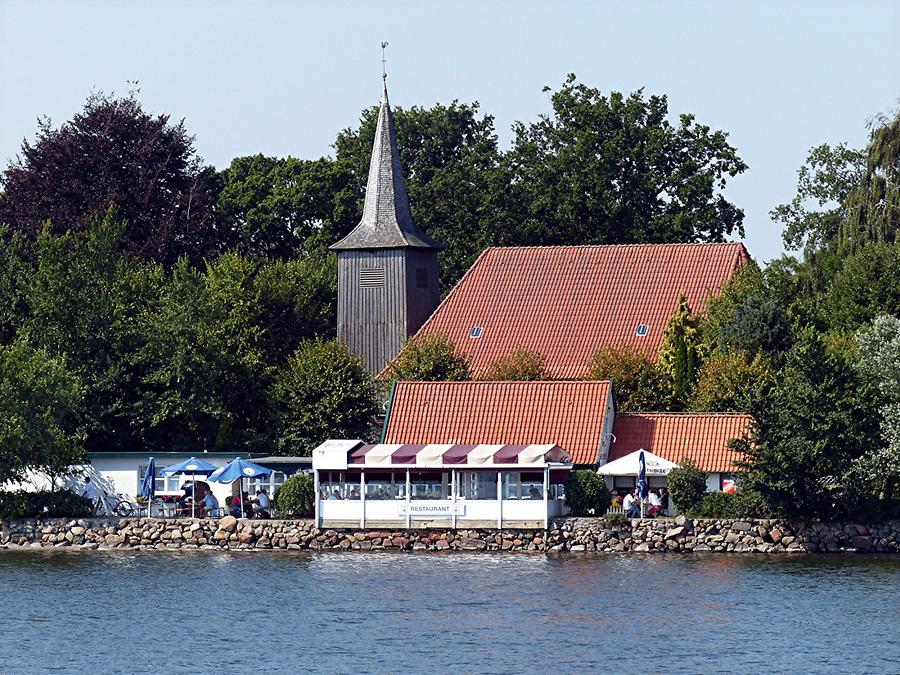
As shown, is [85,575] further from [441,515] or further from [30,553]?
[441,515]

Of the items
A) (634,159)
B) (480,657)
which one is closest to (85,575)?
(480,657)

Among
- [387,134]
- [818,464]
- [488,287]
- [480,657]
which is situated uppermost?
[387,134]

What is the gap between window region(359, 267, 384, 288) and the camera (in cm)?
7556

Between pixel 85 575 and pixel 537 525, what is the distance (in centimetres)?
1263

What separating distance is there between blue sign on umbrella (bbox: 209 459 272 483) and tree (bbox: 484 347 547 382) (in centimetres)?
1031

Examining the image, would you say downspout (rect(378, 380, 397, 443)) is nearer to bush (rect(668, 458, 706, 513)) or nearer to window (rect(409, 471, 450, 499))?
window (rect(409, 471, 450, 499))

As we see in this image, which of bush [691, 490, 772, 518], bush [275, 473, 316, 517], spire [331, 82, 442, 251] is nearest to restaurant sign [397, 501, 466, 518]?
bush [275, 473, 316, 517]

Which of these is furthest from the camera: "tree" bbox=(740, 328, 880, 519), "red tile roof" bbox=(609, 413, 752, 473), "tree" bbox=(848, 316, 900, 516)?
"red tile roof" bbox=(609, 413, 752, 473)

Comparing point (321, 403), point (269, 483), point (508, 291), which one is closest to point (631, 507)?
point (269, 483)

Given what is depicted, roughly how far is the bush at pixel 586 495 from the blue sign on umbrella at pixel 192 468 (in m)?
11.3

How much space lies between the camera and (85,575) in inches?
2074

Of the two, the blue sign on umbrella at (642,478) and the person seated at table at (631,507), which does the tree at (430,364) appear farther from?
the person seated at table at (631,507)

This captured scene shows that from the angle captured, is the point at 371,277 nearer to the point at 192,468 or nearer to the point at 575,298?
the point at 575,298

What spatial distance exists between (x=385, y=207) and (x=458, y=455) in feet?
70.2
